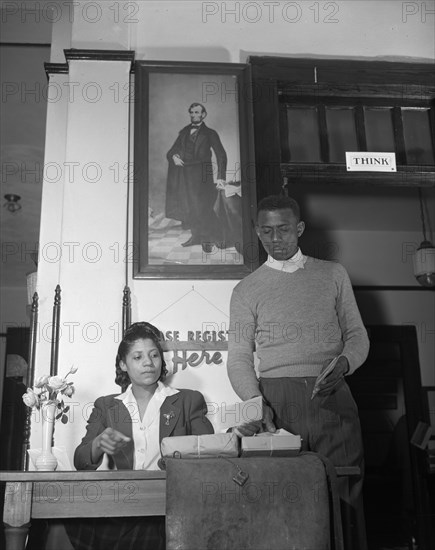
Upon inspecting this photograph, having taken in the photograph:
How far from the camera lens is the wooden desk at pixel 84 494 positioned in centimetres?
226

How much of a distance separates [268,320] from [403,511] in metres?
4.18

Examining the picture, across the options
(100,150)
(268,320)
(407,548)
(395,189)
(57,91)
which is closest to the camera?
(268,320)

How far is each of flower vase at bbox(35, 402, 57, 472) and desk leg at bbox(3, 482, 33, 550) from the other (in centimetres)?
32

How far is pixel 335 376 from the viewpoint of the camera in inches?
110

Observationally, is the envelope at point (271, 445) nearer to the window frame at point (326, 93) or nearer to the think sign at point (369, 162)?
the window frame at point (326, 93)

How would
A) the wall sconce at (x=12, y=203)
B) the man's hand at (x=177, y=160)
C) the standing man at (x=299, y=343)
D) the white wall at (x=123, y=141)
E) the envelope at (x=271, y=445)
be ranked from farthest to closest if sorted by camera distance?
1. the wall sconce at (x=12, y=203)
2. the man's hand at (x=177, y=160)
3. the white wall at (x=123, y=141)
4. the standing man at (x=299, y=343)
5. the envelope at (x=271, y=445)

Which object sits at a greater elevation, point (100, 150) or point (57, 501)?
point (100, 150)

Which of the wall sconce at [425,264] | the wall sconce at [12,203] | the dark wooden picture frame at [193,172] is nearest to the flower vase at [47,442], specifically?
the dark wooden picture frame at [193,172]

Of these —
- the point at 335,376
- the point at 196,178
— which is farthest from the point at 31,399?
the point at 196,178

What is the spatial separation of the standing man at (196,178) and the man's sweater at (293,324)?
563mm

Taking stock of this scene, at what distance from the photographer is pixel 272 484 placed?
7.27 feet

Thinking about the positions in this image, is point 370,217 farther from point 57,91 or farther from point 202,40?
point 57,91

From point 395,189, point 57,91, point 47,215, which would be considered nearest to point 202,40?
point 57,91

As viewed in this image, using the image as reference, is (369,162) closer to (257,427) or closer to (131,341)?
(131,341)
